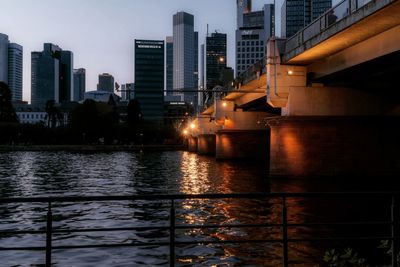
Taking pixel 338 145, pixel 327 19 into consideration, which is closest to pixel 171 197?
pixel 327 19

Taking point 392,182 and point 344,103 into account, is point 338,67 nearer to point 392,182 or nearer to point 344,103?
point 344,103

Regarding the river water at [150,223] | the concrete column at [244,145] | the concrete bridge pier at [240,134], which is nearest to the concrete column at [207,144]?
the concrete column at [244,145]

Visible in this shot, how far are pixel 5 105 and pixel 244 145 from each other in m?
121

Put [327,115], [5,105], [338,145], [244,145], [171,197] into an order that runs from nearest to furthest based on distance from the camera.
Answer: [171,197]
[338,145]
[327,115]
[244,145]
[5,105]

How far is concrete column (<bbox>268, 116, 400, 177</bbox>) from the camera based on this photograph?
107 ft

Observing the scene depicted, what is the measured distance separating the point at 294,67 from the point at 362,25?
469 inches

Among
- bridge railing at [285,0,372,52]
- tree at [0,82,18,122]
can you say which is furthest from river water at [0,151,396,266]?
tree at [0,82,18,122]

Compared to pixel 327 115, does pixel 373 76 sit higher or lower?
higher

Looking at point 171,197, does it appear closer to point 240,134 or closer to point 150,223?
point 150,223

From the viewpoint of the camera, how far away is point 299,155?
109 feet

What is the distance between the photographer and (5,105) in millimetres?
167750

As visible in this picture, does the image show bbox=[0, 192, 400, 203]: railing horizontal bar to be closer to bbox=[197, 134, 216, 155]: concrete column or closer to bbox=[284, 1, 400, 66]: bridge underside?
bbox=[284, 1, 400, 66]: bridge underside

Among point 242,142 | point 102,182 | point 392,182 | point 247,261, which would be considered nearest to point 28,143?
point 242,142

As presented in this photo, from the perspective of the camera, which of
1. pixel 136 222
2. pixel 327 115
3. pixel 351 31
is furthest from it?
pixel 327 115
